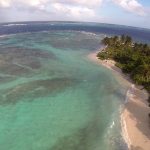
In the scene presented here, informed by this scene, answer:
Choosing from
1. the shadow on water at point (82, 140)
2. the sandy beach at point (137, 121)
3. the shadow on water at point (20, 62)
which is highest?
the shadow on water at point (20, 62)

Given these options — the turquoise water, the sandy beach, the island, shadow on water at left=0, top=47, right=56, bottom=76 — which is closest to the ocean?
the turquoise water

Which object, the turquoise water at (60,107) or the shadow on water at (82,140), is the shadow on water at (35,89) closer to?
the turquoise water at (60,107)

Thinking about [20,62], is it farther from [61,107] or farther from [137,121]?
[137,121]

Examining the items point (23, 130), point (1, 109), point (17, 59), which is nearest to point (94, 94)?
point (23, 130)

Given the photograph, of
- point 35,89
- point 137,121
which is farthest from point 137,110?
point 35,89

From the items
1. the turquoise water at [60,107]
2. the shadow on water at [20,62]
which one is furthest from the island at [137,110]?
the shadow on water at [20,62]

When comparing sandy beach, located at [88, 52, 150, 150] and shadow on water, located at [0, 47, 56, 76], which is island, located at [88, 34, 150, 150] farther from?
shadow on water, located at [0, 47, 56, 76]
